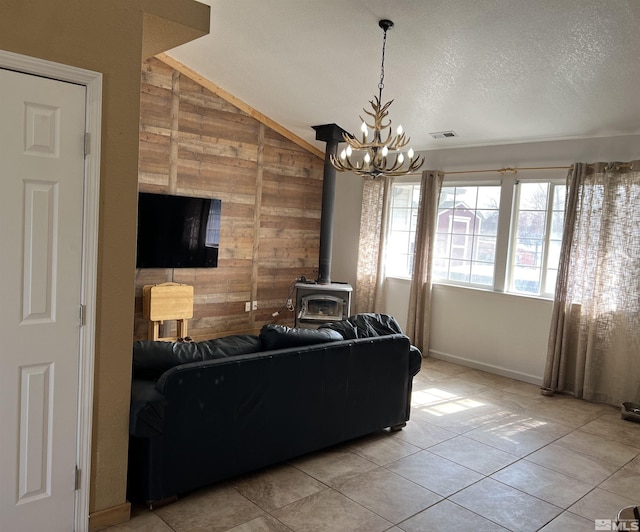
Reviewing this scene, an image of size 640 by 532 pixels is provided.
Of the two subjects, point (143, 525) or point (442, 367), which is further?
point (442, 367)

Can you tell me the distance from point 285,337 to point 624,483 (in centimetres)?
235

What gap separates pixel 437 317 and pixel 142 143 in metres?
3.91

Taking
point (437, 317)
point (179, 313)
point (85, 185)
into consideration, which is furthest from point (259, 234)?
point (85, 185)

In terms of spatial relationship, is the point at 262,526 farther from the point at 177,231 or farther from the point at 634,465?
the point at 177,231

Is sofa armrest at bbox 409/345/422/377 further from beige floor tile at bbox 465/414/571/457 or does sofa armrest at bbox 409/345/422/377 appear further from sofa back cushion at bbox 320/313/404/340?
beige floor tile at bbox 465/414/571/457

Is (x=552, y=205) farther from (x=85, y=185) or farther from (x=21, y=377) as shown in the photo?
(x=21, y=377)

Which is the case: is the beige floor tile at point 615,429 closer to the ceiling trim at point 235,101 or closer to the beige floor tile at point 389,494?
the beige floor tile at point 389,494

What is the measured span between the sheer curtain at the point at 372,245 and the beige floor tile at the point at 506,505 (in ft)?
12.5

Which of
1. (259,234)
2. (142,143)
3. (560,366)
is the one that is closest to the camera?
(560,366)

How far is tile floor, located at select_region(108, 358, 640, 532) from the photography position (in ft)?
9.03

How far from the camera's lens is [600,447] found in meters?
3.94

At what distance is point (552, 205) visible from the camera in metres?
5.45

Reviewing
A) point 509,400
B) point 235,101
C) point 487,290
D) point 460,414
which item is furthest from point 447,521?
point 235,101

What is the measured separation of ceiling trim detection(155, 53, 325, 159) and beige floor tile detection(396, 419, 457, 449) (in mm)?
4187
